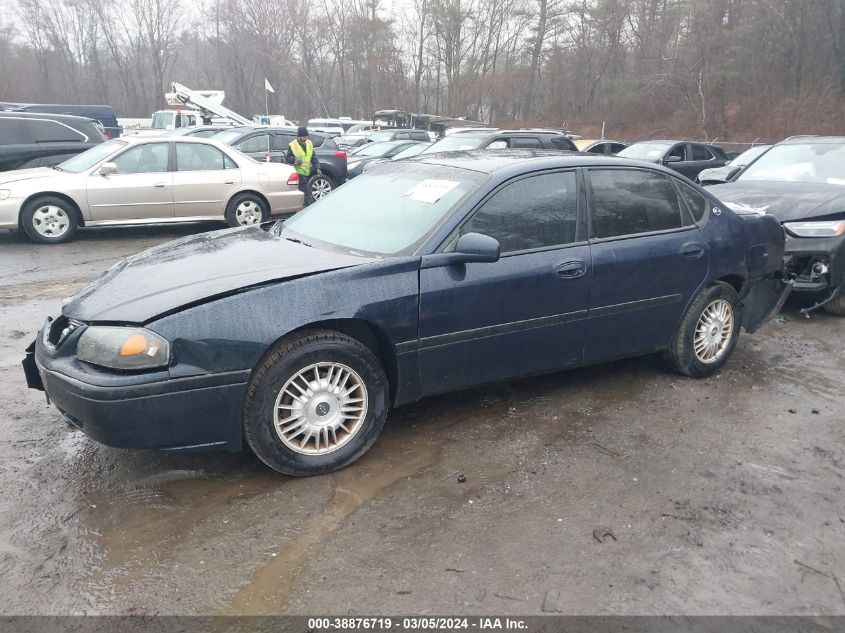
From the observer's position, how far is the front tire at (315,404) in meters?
3.09

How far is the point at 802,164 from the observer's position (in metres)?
7.31

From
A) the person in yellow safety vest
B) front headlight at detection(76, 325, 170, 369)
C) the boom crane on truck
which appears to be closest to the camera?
front headlight at detection(76, 325, 170, 369)

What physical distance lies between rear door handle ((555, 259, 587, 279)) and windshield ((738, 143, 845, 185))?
14.8ft

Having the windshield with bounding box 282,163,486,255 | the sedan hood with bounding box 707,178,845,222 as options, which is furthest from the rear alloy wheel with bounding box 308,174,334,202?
the windshield with bounding box 282,163,486,255

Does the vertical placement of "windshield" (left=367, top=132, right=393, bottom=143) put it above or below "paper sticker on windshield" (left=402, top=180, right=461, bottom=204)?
above

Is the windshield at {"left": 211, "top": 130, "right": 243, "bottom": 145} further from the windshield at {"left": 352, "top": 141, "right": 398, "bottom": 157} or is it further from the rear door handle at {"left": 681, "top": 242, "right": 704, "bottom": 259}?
the rear door handle at {"left": 681, "top": 242, "right": 704, "bottom": 259}

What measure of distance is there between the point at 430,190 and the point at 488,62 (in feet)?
170

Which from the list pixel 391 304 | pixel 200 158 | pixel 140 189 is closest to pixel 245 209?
pixel 200 158

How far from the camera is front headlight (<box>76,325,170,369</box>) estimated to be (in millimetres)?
2873

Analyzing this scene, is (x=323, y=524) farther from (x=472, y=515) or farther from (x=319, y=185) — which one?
(x=319, y=185)

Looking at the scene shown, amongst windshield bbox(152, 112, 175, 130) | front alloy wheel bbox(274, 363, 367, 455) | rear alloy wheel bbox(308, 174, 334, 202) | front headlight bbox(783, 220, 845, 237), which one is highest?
windshield bbox(152, 112, 175, 130)

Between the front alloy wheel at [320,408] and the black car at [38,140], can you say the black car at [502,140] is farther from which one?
the front alloy wheel at [320,408]

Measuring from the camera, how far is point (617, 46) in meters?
41.9

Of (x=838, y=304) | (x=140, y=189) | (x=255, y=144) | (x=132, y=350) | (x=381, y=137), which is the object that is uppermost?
(x=381, y=137)
